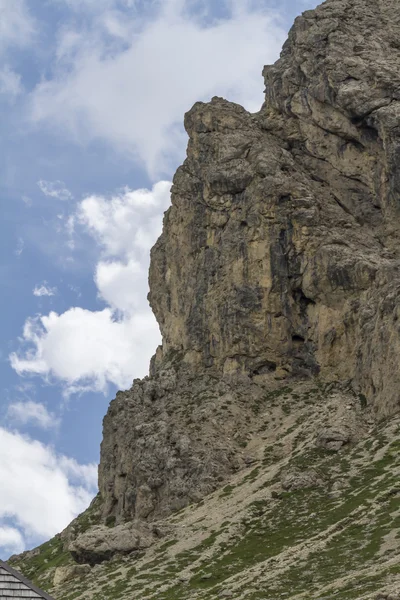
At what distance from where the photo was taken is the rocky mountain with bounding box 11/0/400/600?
7606cm

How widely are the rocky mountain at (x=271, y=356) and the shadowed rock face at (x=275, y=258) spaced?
29 cm

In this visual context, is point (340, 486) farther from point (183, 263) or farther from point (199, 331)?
point (183, 263)

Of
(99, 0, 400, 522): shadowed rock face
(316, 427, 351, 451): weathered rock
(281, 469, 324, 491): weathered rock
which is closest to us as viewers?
(281, 469, 324, 491): weathered rock

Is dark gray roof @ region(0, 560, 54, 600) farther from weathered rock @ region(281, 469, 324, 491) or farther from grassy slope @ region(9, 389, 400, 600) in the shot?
weathered rock @ region(281, 469, 324, 491)

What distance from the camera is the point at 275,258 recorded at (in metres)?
124

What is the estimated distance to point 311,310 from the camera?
4744 inches

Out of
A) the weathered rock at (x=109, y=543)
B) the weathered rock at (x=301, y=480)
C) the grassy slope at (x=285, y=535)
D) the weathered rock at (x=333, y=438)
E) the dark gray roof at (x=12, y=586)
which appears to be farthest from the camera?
the weathered rock at (x=333, y=438)

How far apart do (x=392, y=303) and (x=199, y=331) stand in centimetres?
3793

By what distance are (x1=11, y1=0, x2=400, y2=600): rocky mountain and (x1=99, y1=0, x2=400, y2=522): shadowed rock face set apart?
0.29 meters

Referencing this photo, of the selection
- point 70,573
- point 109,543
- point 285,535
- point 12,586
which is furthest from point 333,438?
point 12,586

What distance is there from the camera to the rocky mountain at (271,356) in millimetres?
76062

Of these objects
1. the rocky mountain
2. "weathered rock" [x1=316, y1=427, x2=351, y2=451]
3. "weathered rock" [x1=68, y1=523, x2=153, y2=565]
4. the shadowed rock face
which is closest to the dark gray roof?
the rocky mountain

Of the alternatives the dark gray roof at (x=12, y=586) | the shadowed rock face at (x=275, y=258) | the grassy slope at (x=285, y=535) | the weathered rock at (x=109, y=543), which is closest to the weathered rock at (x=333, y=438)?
the grassy slope at (x=285, y=535)

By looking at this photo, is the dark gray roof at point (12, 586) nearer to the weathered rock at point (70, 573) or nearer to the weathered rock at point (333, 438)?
the weathered rock at point (70, 573)
